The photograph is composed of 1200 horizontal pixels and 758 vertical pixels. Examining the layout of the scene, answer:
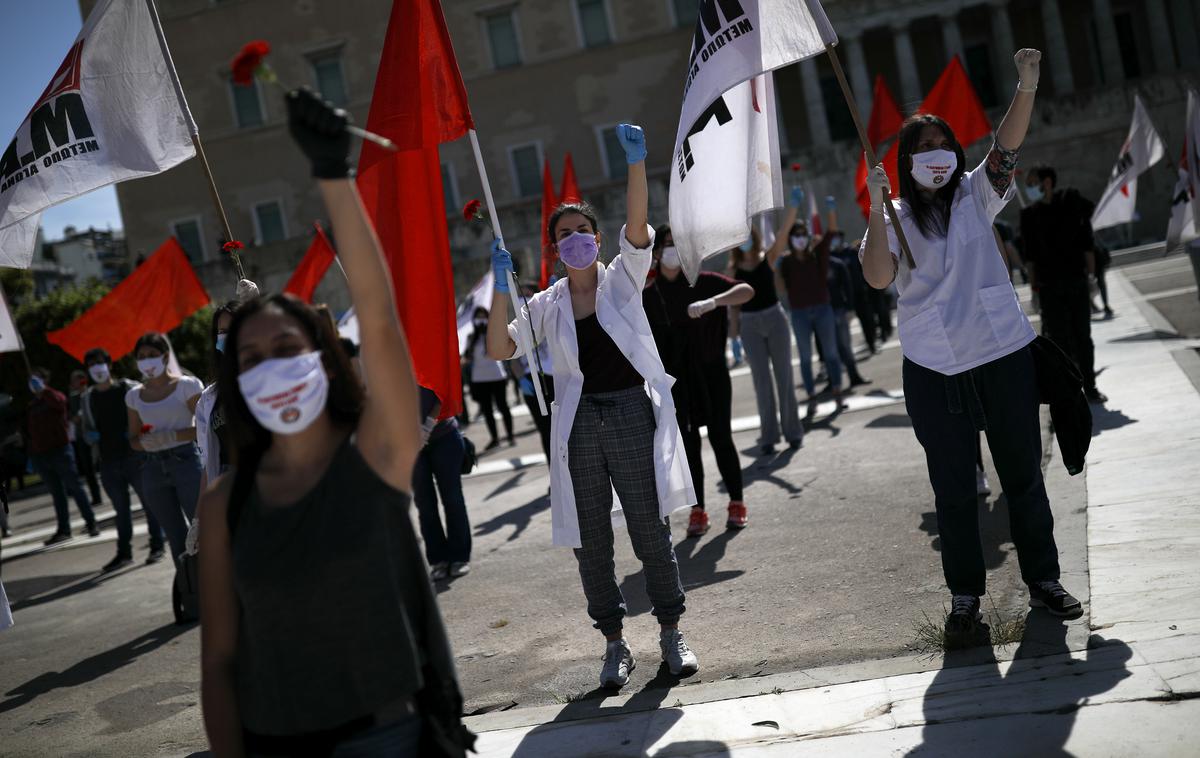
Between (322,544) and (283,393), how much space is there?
33 centimetres

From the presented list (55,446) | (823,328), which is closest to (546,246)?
(823,328)

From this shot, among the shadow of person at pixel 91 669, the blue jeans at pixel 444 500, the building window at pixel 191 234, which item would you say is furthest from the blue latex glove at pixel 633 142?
the building window at pixel 191 234

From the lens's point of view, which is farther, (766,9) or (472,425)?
(472,425)

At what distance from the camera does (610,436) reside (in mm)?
4695

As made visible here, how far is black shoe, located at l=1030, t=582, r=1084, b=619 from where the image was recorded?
4.30m

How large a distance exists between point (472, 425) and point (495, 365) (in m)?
5.25

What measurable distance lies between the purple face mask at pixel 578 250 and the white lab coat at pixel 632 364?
11cm

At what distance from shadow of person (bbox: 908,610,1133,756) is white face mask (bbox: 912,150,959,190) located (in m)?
1.79

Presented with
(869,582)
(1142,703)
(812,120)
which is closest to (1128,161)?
(869,582)

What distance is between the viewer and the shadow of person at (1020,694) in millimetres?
3363

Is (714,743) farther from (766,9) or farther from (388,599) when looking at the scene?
(766,9)

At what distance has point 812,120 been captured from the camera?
40.2m

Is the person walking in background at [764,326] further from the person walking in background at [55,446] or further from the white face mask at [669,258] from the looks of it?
the person walking in background at [55,446]

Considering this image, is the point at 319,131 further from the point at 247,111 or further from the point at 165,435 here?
the point at 247,111
